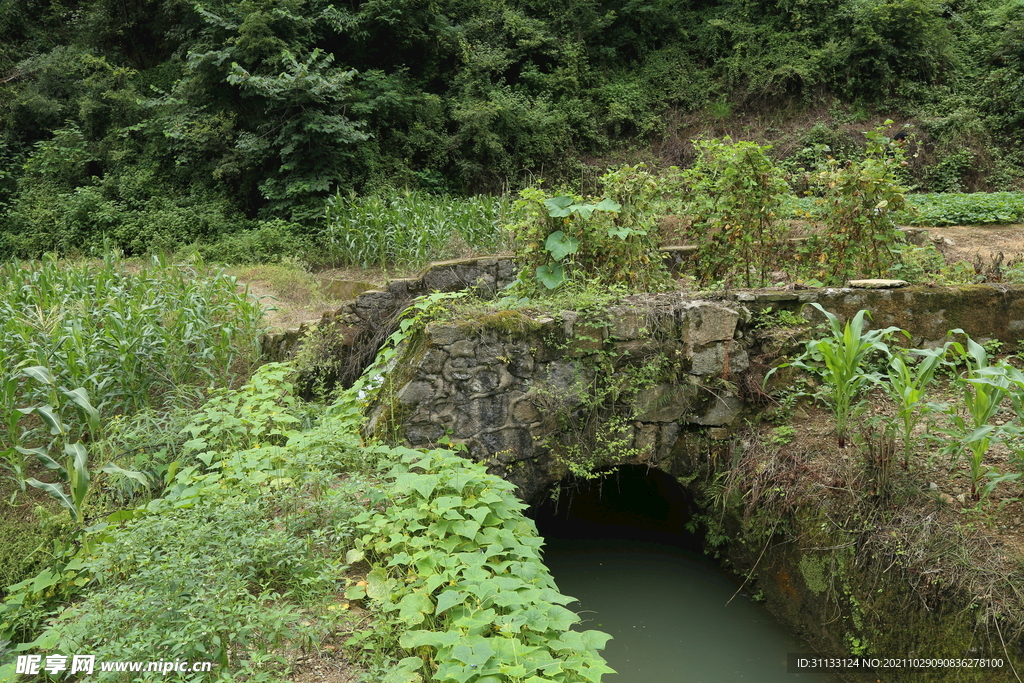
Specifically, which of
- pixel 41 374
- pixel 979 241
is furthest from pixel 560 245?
pixel 979 241

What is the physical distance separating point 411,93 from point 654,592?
9.80 meters

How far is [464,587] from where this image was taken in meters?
2.92

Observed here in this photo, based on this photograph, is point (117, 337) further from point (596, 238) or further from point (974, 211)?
point (974, 211)

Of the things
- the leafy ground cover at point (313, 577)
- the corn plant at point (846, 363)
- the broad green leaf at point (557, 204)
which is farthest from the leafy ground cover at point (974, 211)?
the leafy ground cover at point (313, 577)

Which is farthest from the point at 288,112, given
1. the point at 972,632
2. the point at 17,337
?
the point at 972,632

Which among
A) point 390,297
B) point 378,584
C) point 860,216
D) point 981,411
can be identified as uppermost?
point 860,216

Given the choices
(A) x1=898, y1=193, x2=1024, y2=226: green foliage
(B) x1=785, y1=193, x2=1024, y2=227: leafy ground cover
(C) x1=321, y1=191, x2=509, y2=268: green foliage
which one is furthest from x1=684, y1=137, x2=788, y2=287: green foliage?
(A) x1=898, y1=193, x2=1024, y2=226: green foliage

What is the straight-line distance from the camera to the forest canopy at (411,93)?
9.95 meters

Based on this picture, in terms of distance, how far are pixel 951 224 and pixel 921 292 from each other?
4.61 metres

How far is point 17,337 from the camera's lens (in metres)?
4.75

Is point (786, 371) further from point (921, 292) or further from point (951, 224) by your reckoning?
point (951, 224)

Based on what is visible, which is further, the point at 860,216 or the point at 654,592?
the point at 860,216

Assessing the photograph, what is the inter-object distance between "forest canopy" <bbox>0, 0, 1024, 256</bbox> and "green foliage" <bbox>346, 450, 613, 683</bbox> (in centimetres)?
695

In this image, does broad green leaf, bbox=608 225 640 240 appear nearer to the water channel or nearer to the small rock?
the small rock
